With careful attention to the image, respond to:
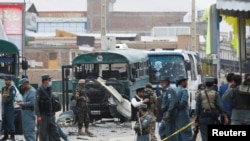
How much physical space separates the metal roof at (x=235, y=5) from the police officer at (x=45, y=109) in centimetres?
558

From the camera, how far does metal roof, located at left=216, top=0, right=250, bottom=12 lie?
2141cm

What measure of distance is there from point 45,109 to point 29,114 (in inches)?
46.3

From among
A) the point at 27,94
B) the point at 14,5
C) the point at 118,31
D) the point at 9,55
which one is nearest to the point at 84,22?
the point at 118,31

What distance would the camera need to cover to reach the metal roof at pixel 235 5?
21.4 meters

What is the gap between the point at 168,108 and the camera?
18.2m

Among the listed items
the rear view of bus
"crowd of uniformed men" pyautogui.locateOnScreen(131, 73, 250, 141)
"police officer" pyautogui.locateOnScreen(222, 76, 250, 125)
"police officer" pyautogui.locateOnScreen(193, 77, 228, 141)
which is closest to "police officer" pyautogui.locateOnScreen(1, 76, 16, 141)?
"crowd of uniformed men" pyautogui.locateOnScreen(131, 73, 250, 141)

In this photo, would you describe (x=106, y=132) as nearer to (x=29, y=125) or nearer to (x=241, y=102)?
(x=29, y=125)

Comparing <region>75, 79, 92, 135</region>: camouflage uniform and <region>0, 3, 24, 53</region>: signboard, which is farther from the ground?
<region>0, 3, 24, 53</region>: signboard

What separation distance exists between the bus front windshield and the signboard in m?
32.7

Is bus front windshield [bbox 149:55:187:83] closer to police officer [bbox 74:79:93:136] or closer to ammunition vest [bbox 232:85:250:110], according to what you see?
police officer [bbox 74:79:93:136]

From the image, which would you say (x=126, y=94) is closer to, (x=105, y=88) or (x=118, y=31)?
(x=105, y=88)

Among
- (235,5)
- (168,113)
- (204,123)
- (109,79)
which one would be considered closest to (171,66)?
(109,79)

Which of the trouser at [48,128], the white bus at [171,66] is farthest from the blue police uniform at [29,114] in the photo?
the white bus at [171,66]

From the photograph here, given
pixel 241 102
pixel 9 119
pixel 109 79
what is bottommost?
pixel 9 119
